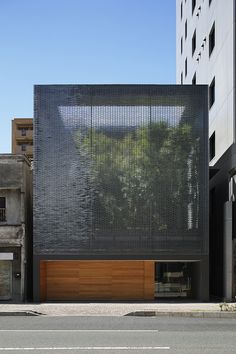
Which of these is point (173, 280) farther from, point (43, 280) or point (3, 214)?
point (3, 214)

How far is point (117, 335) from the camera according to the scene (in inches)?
578

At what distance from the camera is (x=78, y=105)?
28.2 m

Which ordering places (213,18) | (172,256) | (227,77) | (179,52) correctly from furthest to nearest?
(179,52), (213,18), (227,77), (172,256)

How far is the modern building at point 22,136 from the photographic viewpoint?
322ft

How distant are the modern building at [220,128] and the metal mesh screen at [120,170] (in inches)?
57.0

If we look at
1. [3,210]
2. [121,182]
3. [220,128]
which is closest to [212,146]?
[220,128]

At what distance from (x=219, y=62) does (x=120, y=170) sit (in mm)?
9396

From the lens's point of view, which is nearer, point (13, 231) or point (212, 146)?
point (13, 231)

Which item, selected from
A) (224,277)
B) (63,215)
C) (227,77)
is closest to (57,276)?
(63,215)

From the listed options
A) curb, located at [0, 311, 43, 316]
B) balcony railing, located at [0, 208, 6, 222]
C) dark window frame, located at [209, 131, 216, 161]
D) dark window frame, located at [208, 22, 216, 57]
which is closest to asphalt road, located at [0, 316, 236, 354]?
curb, located at [0, 311, 43, 316]

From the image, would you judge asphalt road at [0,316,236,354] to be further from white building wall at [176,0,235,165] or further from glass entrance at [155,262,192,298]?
white building wall at [176,0,235,165]

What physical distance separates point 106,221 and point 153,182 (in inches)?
113

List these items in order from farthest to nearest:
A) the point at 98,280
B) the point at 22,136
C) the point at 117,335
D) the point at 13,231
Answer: the point at 22,136, the point at 98,280, the point at 13,231, the point at 117,335

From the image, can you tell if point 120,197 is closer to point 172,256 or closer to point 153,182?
point 153,182
